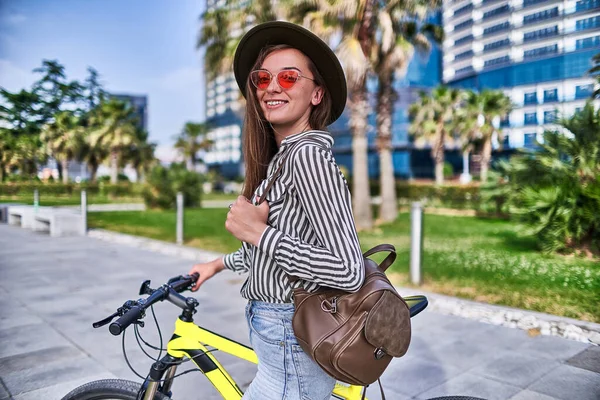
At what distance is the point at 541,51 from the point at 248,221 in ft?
16.5

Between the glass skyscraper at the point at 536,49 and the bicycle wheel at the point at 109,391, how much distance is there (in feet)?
16.8

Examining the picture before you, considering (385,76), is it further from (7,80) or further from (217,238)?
(7,80)

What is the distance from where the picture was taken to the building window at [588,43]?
4977mm

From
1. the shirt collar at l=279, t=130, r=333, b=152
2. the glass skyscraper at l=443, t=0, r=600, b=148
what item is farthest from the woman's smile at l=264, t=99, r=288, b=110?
the glass skyscraper at l=443, t=0, r=600, b=148

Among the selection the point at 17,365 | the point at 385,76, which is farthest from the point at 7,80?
the point at 385,76

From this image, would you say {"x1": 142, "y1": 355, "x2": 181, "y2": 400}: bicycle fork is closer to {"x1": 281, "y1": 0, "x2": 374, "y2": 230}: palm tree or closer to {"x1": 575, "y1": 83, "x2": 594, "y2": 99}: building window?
{"x1": 575, "y1": 83, "x2": 594, "y2": 99}: building window

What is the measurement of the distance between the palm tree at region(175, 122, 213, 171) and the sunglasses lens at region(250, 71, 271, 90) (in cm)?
6176

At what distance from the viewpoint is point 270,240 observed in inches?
50.1

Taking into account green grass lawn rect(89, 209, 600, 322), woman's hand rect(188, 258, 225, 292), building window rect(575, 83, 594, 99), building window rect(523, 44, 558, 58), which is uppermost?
building window rect(523, 44, 558, 58)

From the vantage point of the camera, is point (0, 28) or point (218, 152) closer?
point (0, 28)

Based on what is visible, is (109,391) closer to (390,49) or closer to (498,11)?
(498,11)

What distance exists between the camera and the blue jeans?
54.5 inches

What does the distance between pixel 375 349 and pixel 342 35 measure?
12.9 metres

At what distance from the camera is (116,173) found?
18219 millimetres
